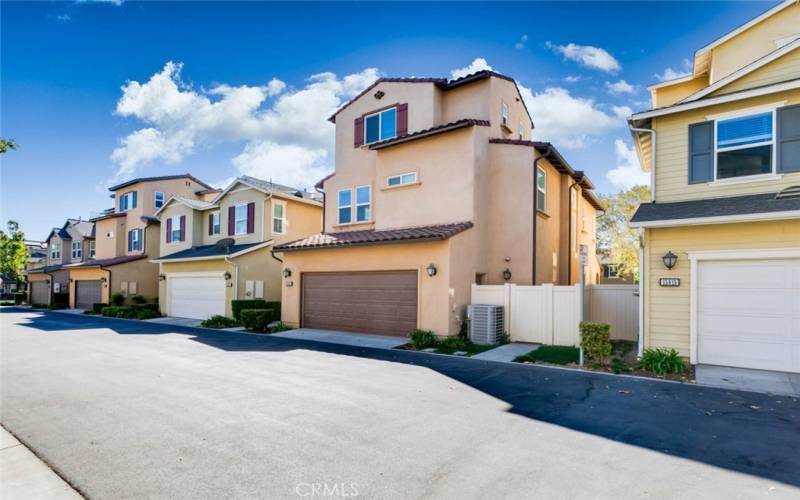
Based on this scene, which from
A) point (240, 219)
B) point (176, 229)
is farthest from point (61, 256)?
point (240, 219)

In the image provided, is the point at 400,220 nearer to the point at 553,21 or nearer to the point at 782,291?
the point at 553,21

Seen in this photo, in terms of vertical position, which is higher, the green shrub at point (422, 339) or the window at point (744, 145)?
the window at point (744, 145)

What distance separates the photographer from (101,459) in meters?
4.48

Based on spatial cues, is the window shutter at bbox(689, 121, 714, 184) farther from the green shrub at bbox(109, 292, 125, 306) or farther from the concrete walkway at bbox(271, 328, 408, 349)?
the green shrub at bbox(109, 292, 125, 306)

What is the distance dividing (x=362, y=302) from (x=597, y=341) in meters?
8.20

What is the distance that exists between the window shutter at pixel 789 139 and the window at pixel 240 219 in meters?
21.6

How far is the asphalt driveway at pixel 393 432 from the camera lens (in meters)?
3.97

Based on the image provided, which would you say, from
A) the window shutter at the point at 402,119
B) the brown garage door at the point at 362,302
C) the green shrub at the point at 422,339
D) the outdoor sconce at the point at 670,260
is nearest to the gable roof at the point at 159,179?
the brown garage door at the point at 362,302

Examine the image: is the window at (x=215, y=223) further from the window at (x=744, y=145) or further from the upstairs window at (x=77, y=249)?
the window at (x=744, y=145)

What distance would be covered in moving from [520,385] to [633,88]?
46.9 ft

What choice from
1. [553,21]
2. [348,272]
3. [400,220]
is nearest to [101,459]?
[348,272]

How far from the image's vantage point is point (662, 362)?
8.85 m

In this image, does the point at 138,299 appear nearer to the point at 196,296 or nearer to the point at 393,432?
the point at 196,296

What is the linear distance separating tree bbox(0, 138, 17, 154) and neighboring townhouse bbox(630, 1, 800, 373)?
14276 millimetres
